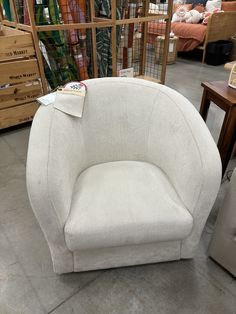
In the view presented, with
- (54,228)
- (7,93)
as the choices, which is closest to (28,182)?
(54,228)

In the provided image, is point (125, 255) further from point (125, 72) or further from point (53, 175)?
point (125, 72)

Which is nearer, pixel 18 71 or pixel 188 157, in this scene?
pixel 188 157

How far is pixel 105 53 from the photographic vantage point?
2.32 meters

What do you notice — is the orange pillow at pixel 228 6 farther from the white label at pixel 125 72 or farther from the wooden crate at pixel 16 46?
the wooden crate at pixel 16 46

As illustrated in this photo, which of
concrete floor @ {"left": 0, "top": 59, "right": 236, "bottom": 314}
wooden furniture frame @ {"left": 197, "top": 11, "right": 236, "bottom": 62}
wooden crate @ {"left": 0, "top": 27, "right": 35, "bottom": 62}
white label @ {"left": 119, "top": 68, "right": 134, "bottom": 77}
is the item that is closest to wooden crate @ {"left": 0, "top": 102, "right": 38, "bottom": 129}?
wooden crate @ {"left": 0, "top": 27, "right": 35, "bottom": 62}

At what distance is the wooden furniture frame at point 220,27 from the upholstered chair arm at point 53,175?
4252 mm

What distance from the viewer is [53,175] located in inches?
36.2

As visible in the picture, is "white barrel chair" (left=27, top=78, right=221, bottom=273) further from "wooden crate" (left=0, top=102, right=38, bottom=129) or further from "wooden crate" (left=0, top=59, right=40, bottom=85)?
"wooden crate" (left=0, top=102, right=38, bottom=129)

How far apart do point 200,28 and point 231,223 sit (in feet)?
14.6

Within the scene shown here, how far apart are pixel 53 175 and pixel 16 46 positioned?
164cm

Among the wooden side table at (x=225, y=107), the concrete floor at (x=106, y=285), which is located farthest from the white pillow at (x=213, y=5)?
the concrete floor at (x=106, y=285)

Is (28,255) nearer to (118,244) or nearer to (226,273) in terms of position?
(118,244)

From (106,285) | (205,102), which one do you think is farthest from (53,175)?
(205,102)

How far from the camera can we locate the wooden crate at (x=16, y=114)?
2317mm
